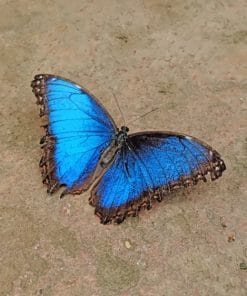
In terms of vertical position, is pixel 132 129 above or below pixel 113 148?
below

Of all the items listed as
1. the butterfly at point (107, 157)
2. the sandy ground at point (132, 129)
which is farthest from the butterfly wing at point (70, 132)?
the sandy ground at point (132, 129)

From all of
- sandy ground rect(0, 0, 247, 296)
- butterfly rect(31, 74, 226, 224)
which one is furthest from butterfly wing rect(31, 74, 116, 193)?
sandy ground rect(0, 0, 247, 296)

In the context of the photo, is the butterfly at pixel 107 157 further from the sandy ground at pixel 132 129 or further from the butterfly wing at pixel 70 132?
the sandy ground at pixel 132 129

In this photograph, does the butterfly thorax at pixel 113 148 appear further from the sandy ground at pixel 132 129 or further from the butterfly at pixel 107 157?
the sandy ground at pixel 132 129

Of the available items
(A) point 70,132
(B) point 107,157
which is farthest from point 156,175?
(A) point 70,132

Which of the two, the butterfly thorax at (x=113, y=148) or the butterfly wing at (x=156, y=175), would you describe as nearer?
the butterfly wing at (x=156, y=175)

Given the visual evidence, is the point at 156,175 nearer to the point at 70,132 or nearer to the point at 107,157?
the point at 107,157
